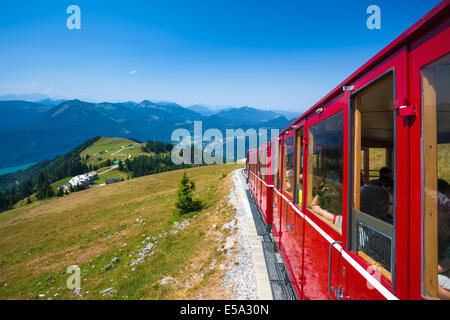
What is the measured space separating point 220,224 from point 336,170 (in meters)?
13.3

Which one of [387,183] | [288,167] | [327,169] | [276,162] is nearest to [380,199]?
[387,183]

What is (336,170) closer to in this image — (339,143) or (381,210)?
(339,143)

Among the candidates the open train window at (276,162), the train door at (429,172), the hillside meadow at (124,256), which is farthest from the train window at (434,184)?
the hillside meadow at (124,256)

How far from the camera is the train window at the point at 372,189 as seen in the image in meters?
1.99

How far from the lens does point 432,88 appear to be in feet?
5.08

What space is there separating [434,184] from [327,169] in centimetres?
184

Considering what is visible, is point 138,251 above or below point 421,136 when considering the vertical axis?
below

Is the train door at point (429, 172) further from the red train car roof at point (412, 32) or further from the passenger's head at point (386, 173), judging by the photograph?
the passenger's head at point (386, 173)

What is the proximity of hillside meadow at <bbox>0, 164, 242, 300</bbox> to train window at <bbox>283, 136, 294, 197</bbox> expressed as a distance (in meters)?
3.86

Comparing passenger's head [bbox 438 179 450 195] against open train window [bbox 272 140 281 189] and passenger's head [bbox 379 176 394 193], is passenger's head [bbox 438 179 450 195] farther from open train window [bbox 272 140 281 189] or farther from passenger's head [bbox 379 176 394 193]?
open train window [bbox 272 140 281 189]

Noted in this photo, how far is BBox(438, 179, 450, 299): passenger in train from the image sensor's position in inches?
60.8

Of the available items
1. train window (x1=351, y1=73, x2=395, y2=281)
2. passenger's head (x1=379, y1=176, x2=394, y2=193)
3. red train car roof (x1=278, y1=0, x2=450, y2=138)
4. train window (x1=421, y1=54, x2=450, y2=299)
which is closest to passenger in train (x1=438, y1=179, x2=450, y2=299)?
train window (x1=421, y1=54, x2=450, y2=299)
